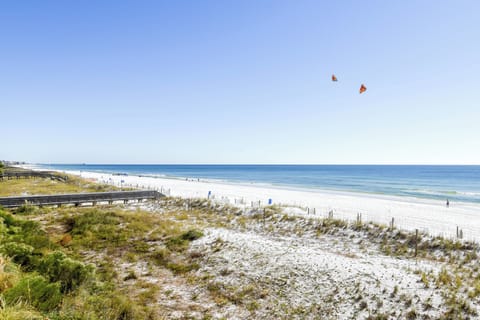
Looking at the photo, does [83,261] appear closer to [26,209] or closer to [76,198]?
[26,209]

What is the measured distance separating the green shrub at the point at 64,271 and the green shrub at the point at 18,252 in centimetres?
59

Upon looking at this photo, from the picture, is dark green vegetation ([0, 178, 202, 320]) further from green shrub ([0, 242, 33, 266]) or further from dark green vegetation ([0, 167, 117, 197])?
dark green vegetation ([0, 167, 117, 197])

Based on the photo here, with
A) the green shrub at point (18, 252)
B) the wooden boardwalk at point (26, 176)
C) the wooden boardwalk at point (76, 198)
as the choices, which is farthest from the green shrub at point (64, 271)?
the wooden boardwalk at point (26, 176)

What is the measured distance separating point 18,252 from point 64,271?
2.05m

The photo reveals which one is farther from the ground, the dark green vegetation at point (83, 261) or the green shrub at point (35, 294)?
the green shrub at point (35, 294)

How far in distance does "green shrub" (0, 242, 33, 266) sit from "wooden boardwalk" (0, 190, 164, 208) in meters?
20.0

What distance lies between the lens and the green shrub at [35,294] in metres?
6.62

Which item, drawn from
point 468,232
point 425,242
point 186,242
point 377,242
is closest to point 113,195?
point 186,242

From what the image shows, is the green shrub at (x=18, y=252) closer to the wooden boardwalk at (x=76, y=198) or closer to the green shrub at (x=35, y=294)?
the green shrub at (x=35, y=294)

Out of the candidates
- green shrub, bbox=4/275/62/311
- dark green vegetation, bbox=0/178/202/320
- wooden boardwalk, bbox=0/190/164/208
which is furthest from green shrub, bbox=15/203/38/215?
green shrub, bbox=4/275/62/311

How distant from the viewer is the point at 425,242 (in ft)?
56.3

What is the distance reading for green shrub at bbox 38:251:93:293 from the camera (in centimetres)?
1001

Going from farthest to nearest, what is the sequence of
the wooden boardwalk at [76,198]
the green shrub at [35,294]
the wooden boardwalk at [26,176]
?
the wooden boardwalk at [26,176], the wooden boardwalk at [76,198], the green shrub at [35,294]

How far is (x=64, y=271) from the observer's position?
10328mm
